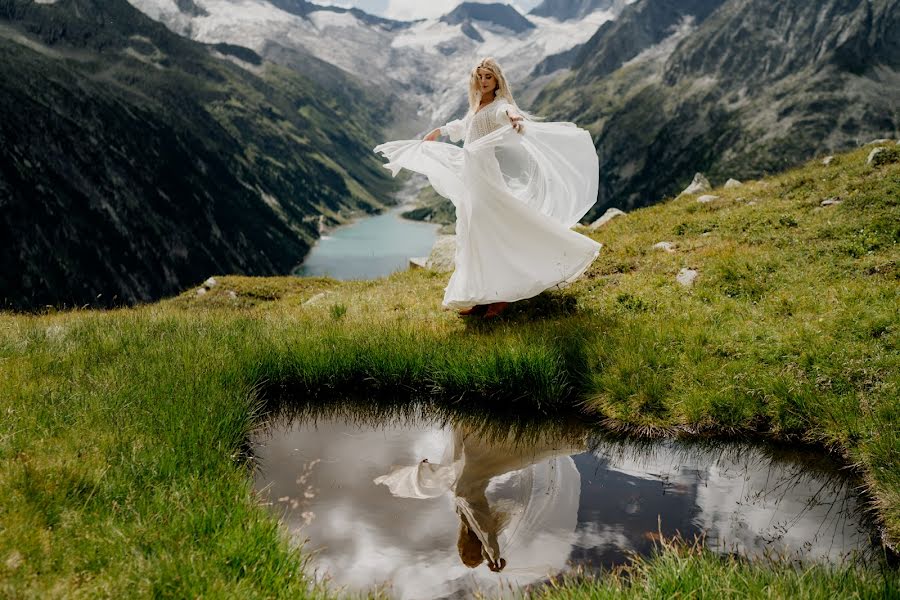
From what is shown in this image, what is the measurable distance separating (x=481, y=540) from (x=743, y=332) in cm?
614

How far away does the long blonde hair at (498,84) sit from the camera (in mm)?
12289

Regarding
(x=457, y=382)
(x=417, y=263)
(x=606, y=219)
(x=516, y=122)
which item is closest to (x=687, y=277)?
(x=516, y=122)

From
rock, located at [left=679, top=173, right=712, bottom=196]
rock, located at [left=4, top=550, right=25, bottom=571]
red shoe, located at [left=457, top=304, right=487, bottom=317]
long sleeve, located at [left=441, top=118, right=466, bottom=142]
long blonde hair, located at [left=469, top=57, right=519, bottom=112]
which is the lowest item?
red shoe, located at [left=457, top=304, right=487, bottom=317]

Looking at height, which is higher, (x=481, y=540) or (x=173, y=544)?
(x=173, y=544)

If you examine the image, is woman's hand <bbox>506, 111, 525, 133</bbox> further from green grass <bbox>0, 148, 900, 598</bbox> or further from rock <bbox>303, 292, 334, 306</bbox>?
rock <bbox>303, 292, 334, 306</bbox>

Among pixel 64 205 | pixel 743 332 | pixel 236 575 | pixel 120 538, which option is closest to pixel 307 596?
pixel 236 575

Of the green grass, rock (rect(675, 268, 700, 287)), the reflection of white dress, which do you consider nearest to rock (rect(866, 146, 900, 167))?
the green grass

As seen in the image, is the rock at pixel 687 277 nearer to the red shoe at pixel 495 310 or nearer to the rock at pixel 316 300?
the red shoe at pixel 495 310

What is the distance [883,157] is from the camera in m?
17.4

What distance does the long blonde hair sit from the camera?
12.3m

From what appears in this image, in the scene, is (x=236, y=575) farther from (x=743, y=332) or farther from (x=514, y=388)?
(x=743, y=332)

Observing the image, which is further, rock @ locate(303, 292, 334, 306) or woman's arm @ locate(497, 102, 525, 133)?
rock @ locate(303, 292, 334, 306)

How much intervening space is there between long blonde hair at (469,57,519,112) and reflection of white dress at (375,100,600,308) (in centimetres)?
24

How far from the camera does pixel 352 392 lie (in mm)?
10195
